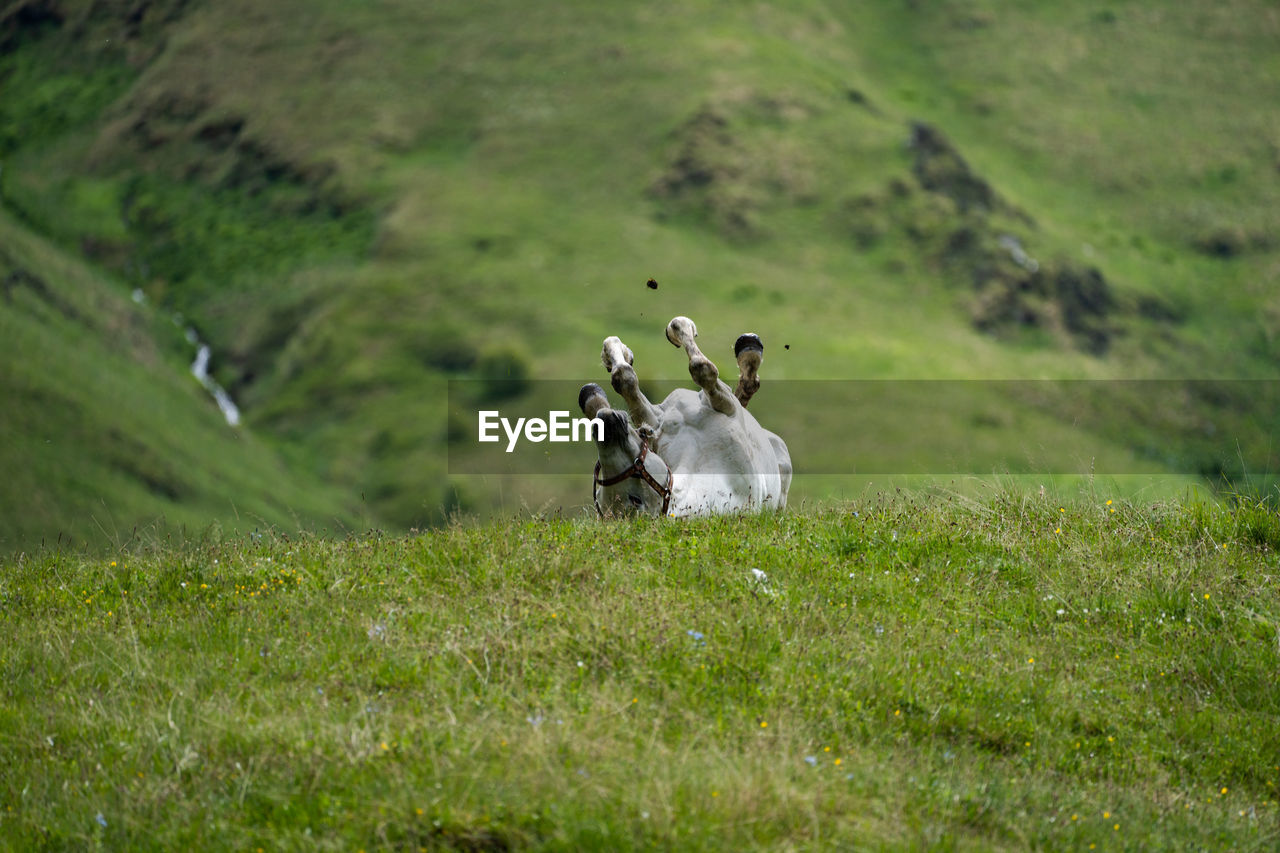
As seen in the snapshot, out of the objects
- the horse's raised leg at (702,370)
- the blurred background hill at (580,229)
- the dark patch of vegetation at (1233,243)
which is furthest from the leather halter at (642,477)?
Answer: the dark patch of vegetation at (1233,243)

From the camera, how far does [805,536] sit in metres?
12.0

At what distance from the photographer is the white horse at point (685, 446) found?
12898 mm

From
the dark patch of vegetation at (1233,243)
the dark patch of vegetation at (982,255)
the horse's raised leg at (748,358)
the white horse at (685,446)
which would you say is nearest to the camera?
the white horse at (685,446)

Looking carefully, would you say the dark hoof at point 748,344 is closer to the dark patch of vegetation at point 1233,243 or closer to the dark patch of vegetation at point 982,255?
the dark patch of vegetation at point 982,255

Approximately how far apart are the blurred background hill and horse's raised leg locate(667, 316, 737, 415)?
80489 millimetres

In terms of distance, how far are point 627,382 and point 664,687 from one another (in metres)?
4.83

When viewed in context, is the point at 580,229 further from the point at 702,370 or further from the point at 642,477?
the point at 642,477

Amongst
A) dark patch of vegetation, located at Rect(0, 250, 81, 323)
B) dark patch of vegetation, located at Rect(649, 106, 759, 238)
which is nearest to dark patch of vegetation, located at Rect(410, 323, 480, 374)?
dark patch of vegetation, located at Rect(649, 106, 759, 238)

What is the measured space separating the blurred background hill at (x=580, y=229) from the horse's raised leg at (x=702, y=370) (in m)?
80.5

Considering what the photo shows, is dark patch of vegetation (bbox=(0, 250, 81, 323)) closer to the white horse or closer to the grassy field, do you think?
the white horse

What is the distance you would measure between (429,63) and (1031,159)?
263 ft

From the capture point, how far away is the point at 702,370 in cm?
1309

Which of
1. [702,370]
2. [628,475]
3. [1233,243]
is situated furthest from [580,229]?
[628,475]

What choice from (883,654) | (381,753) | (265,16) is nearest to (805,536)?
(883,654)
